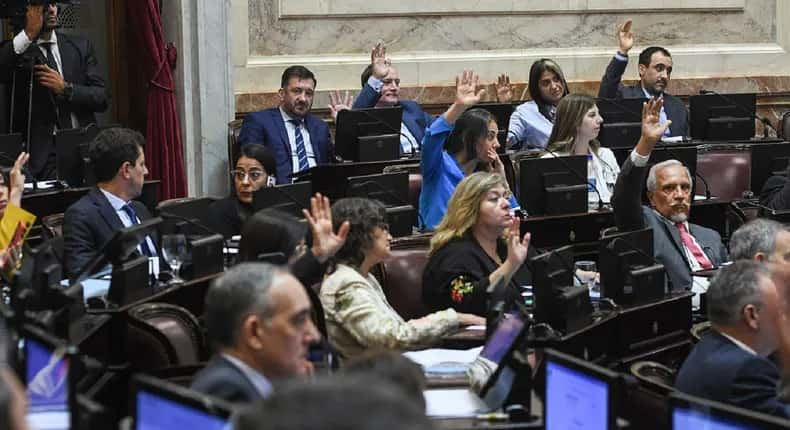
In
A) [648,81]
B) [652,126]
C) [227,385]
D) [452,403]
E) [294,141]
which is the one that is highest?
[648,81]

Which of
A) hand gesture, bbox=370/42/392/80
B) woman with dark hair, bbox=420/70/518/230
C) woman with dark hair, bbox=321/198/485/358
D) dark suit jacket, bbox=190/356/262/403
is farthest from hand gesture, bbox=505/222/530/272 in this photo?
hand gesture, bbox=370/42/392/80

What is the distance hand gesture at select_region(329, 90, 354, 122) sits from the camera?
960cm

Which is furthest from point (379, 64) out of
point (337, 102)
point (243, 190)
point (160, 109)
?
point (243, 190)

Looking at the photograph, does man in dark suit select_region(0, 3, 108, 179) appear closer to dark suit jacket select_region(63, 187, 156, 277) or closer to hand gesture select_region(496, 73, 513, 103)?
dark suit jacket select_region(63, 187, 156, 277)

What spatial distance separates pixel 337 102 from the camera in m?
9.99

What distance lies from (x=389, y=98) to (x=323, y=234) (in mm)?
4942

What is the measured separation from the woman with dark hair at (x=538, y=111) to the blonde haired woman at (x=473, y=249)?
3.46m

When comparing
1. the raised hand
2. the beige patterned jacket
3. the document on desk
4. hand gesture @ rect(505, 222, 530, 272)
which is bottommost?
the document on desk

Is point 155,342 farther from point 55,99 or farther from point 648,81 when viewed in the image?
point 648,81

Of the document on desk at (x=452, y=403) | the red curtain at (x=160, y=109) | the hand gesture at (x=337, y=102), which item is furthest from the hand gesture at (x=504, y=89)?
the document on desk at (x=452, y=403)

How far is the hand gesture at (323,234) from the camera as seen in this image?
183 inches

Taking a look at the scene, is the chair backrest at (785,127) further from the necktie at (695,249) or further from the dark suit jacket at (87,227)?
the dark suit jacket at (87,227)

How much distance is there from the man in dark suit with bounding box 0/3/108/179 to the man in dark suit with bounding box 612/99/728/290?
354 centimetres

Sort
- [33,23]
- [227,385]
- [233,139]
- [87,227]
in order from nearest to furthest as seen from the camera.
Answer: [227,385]
[87,227]
[33,23]
[233,139]
